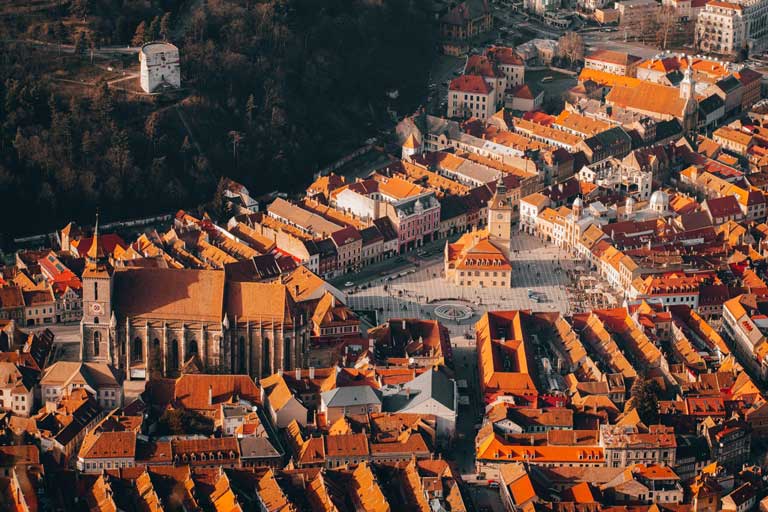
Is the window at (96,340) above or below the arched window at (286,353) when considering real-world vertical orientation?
above

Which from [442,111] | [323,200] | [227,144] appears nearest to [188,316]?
[323,200]


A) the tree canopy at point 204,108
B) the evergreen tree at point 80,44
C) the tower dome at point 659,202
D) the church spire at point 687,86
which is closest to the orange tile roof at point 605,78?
the church spire at point 687,86

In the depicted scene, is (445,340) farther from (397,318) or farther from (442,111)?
(442,111)

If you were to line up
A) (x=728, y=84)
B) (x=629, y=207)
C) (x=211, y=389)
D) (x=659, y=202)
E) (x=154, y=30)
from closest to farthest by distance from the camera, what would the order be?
(x=211, y=389)
(x=629, y=207)
(x=659, y=202)
(x=154, y=30)
(x=728, y=84)

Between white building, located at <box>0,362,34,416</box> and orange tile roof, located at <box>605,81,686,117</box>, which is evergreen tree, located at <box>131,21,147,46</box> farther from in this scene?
white building, located at <box>0,362,34,416</box>

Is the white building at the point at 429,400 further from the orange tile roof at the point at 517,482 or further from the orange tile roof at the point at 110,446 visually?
the orange tile roof at the point at 110,446

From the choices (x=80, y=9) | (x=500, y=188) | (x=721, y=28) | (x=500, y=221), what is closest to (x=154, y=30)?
(x=80, y=9)

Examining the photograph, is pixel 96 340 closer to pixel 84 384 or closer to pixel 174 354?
pixel 174 354
